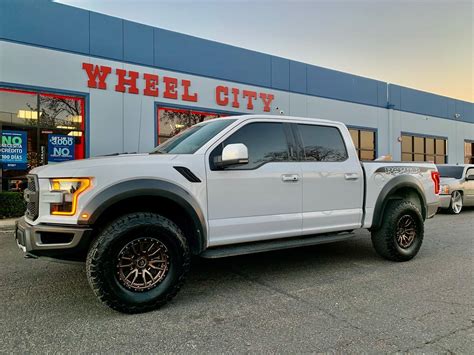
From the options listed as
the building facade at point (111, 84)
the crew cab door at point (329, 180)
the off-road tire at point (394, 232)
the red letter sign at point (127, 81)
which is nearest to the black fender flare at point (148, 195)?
the crew cab door at point (329, 180)

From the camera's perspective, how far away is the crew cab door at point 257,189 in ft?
12.5

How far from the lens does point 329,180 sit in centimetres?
462

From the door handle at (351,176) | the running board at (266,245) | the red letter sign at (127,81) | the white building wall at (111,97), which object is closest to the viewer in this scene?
the running board at (266,245)

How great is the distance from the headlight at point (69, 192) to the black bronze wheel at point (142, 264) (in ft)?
2.03

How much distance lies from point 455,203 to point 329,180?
864 centimetres

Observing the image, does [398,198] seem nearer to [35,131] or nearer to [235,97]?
[235,97]

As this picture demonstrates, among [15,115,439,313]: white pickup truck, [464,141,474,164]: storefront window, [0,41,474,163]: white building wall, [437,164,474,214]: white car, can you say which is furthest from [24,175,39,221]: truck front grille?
[464,141,474,164]: storefront window

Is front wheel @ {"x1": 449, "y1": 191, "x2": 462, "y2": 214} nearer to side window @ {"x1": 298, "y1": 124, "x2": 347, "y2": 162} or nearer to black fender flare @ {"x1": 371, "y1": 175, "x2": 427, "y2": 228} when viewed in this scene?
black fender flare @ {"x1": 371, "y1": 175, "x2": 427, "y2": 228}

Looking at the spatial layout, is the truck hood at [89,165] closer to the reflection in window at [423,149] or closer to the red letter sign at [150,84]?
the red letter sign at [150,84]

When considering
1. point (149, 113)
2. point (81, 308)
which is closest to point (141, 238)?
point (81, 308)

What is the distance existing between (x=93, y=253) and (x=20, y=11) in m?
10.5

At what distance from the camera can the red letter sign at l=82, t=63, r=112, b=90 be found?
37.4 ft

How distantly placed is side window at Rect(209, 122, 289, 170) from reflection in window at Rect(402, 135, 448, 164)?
63.3ft

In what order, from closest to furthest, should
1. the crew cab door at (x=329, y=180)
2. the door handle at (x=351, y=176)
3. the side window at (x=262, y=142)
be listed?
1. the side window at (x=262, y=142)
2. the crew cab door at (x=329, y=180)
3. the door handle at (x=351, y=176)
